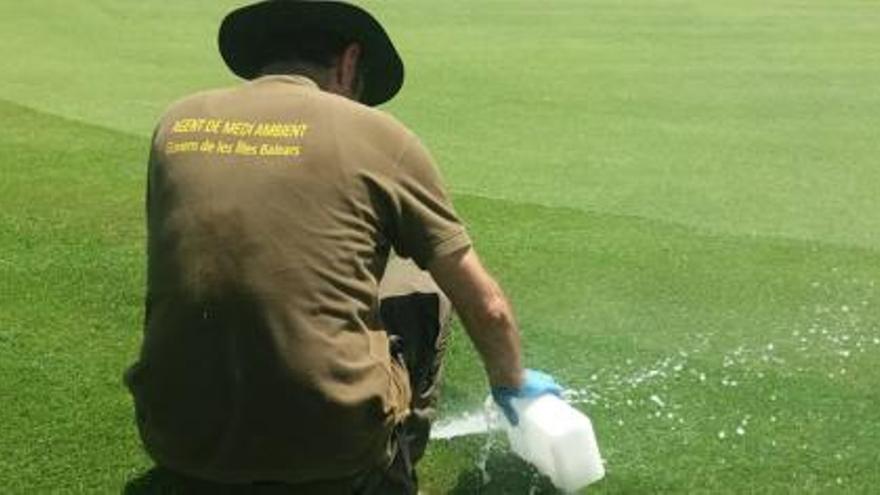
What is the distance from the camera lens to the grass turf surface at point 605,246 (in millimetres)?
3609

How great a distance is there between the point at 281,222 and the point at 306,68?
432 millimetres

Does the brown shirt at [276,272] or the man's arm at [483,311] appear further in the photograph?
the man's arm at [483,311]

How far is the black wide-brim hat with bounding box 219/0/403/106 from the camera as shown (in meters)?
2.64

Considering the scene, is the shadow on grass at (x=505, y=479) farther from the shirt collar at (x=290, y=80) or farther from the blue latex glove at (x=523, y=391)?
the shirt collar at (x=290, y=80)

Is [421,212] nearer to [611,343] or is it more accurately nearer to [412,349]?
[412,349]

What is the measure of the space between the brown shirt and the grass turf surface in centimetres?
100

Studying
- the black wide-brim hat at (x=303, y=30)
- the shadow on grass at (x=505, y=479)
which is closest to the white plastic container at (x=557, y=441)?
the shadow on grass at (x=505, y=479)

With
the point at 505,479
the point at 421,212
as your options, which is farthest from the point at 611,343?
the point at 421,212

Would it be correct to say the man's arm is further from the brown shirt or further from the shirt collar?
the shirt collar

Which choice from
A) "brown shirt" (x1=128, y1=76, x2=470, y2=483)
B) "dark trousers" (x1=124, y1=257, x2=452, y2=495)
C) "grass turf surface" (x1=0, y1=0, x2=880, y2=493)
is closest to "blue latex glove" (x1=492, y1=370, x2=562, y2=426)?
"dark trousers" (x1=124, y1=257, x2=452, y2=495)

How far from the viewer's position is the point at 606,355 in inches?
167

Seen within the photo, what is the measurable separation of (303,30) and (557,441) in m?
1.07

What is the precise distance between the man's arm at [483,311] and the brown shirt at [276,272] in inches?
1.9

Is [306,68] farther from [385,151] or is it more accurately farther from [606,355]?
[606,355]
